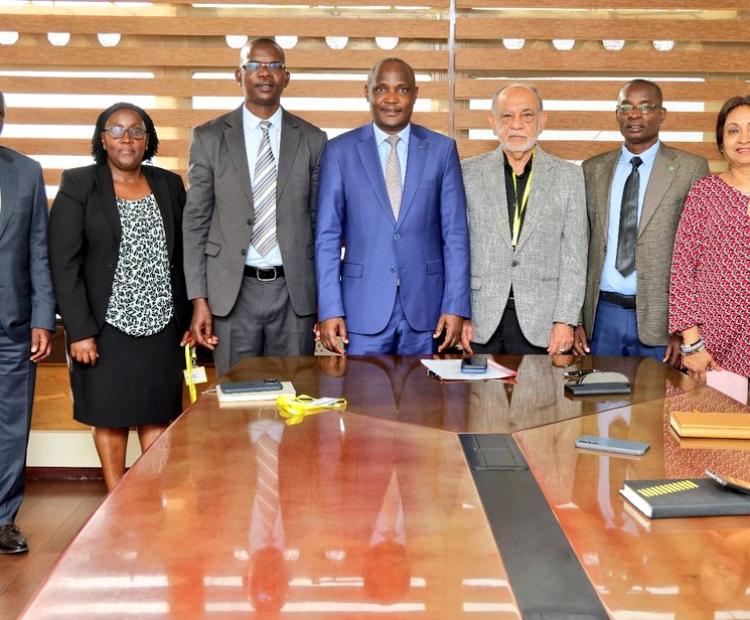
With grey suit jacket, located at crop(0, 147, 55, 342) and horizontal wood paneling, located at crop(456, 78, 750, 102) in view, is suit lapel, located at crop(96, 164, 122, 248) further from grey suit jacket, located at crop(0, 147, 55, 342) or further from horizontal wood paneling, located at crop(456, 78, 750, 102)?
horizontal wood paneling, located at crop(456, 78, 750, 102)

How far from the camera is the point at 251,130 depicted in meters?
3.38

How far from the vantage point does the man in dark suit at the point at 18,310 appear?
317 centimetres

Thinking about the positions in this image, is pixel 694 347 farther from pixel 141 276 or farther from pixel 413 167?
pixel 141 276

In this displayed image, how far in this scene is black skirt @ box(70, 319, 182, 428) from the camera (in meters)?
3.22

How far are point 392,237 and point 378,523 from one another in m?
1.93

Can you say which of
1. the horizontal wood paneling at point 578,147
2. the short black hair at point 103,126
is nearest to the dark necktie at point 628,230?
the horizontal wood paneling at point 578,147

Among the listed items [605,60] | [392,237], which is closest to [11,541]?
[392,237]

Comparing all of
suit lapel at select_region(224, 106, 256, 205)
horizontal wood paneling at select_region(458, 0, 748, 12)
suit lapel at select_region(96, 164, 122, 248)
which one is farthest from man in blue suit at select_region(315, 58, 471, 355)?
horizontal wood paneling at select_region(458, 0, 748, 12)

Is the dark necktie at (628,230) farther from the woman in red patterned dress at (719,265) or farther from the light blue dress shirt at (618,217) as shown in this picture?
the woman in red patterned dress at (719,265)

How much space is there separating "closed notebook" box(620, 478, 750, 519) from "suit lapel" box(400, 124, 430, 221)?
1.87 metres

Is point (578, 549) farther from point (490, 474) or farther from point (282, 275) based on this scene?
point (282, 275)

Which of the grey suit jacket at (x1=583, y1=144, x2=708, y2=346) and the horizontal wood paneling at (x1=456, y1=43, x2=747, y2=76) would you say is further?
the horizontal wood paneling at (x1=456, y1=43, x2=747, y2=76)

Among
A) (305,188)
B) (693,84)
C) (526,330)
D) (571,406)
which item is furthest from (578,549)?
(693,84)

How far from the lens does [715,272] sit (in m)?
3.10
